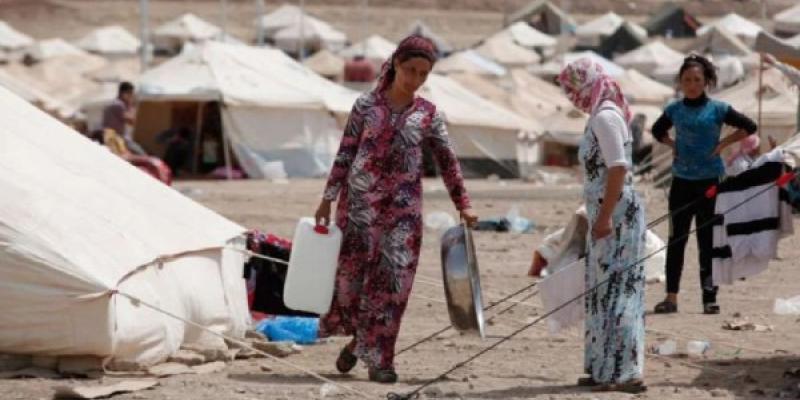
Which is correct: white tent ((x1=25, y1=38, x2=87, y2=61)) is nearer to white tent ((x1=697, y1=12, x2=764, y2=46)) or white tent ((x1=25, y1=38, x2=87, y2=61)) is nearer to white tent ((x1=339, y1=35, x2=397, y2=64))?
white tent ((x1=339, y1=35, x2=397, y2=64))

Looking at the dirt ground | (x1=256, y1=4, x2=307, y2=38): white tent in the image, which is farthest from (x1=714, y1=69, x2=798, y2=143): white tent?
(x1=256, y1=4, x2=307, y2=38): white tent

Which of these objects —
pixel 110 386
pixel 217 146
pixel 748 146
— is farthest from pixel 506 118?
pixel 110 386

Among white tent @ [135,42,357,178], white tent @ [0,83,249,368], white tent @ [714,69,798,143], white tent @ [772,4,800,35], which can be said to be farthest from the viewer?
white tent @ [772,4,800,35]

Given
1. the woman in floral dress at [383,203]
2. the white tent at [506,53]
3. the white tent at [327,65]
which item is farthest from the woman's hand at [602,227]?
the white tent at [506,53]

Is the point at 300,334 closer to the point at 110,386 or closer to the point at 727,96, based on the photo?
the point at 110,386

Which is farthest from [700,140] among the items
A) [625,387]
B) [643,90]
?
[643,90]

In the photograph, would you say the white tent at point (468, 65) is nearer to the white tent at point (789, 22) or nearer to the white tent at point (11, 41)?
the white tent at point (789, 22)

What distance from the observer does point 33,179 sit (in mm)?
8836

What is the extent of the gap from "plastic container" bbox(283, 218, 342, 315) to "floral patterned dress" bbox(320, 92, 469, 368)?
0.14 m

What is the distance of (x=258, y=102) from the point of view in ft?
92.5

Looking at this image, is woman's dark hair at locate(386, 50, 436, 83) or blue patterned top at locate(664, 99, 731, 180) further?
blue patterned top at locate(664, 99, 731, 180)

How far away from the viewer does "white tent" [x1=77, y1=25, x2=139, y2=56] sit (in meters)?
55.5

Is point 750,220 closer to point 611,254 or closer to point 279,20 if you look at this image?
point 611,254

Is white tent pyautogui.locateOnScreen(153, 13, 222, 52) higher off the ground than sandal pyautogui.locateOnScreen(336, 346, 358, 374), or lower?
higher
